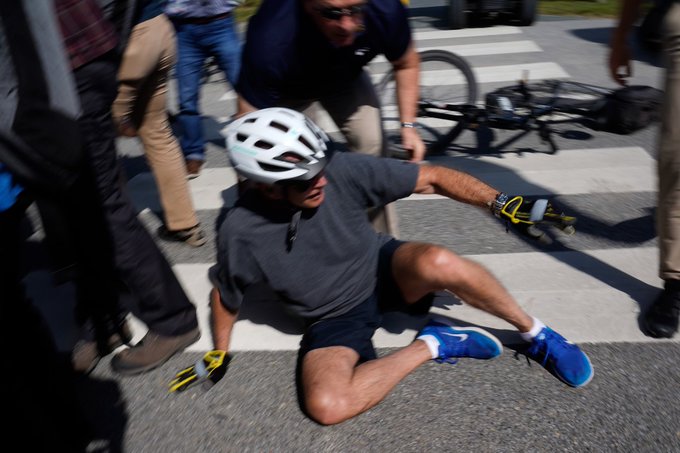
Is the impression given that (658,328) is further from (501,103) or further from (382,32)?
(501,103)

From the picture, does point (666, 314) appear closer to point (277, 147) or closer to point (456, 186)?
point (456, 186)

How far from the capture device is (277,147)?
2.41 m

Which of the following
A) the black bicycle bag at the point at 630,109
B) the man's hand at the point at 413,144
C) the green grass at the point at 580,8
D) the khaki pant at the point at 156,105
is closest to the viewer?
the man's hand at the point at 413,144

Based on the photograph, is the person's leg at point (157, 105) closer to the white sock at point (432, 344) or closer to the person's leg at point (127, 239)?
the person's leg at point (127, 239)

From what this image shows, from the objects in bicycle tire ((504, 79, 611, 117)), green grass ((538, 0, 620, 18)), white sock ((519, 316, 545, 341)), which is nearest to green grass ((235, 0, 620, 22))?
green grass ((538, 0, 620, 18))

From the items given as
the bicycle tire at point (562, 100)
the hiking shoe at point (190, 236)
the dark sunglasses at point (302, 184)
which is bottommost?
the hiking shoe at point (190, 236)

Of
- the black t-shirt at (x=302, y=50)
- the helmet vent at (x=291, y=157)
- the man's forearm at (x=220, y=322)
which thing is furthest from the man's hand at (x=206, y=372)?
the black t-shirt at (x=302, y=50)

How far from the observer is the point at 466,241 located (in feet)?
12.1

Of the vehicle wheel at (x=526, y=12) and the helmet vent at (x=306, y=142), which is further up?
the helmet vent at (x=306, y=142)

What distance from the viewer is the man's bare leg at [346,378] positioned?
7.80 ft

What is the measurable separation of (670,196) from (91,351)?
2688 mm

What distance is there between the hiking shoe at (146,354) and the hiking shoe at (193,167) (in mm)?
2332

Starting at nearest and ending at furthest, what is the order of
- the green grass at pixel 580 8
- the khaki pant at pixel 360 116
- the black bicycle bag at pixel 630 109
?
the khaki pant at pixel 360 116 < the black bicycle bag at pixel 630 109 < the green grass at pixel 580 8

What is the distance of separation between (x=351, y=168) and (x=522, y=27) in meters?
7.32
